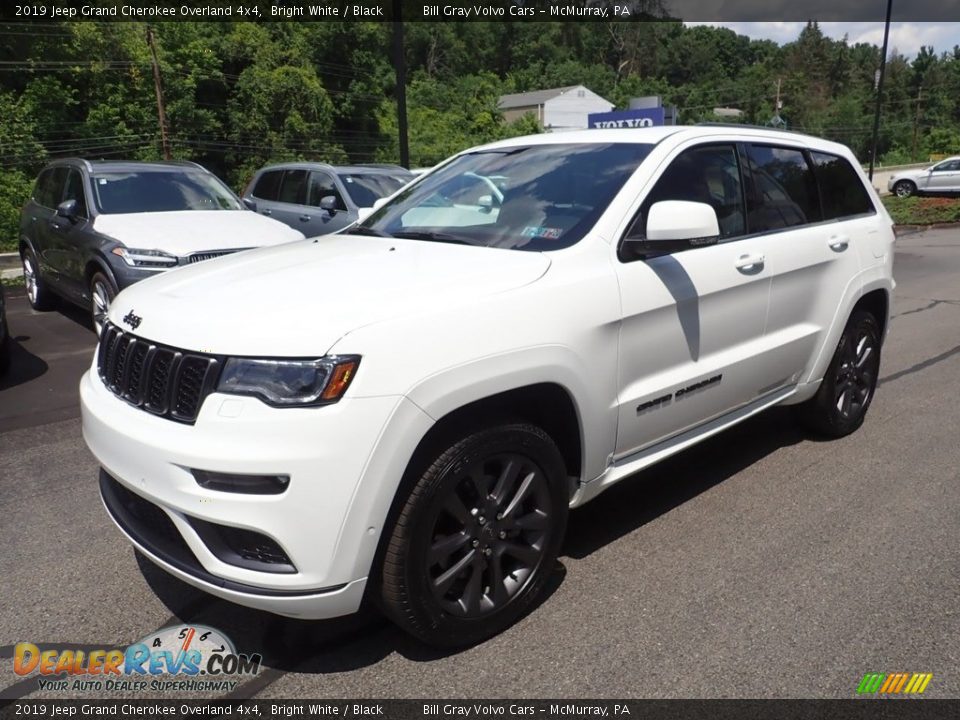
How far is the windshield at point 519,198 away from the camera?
10.8 ft

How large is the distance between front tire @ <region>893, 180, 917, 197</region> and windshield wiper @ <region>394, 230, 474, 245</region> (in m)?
32.1

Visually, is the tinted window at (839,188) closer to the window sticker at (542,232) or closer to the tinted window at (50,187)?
the window sticker at (542,232)

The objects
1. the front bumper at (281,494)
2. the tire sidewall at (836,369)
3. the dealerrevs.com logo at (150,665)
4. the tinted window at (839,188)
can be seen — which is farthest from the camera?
the tire sidewall at (836,369)

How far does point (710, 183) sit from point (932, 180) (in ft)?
101

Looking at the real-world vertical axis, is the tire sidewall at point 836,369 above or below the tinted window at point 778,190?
below

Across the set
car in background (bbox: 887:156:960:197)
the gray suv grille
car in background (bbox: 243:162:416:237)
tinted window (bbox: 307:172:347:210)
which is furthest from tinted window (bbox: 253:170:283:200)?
→ car in background (bbox: 887:156:960:197)

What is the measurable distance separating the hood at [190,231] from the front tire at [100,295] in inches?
15.8

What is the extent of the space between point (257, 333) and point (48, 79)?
39.0 m

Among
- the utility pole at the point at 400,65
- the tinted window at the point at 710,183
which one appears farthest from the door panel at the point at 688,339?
the utility pole at the point at 400,65

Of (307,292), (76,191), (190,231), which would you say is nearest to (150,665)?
(307,292)

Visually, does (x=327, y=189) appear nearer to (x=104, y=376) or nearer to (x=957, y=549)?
(x=104, y=376)

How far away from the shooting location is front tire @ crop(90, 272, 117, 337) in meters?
7.02

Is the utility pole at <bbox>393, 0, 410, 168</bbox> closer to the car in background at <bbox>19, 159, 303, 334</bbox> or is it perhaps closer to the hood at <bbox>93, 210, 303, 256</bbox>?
the car in background at <bbox>19, 159, 303, 334</bbox>

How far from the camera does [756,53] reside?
114750 mm
